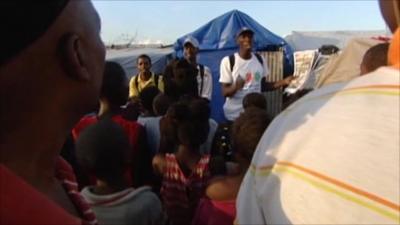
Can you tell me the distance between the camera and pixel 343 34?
43.4 ft

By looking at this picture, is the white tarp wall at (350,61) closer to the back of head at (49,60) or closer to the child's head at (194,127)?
the child's head at (194,127)

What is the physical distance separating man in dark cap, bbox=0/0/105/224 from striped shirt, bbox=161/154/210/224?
5.23 feet

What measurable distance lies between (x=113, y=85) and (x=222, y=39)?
6.53m

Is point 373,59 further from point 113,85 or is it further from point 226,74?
point 226,74

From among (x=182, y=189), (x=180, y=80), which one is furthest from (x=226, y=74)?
(x=182, y=189)

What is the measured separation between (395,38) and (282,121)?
242 mm

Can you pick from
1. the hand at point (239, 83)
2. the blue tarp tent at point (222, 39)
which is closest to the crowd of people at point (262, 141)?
the hand at point (239, 83)

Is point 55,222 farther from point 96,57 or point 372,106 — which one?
point 372,106

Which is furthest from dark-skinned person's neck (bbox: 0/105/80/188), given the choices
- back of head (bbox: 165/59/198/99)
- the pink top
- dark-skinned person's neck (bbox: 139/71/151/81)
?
dark-skinned person's neck (bbox: 139/71/151/81)

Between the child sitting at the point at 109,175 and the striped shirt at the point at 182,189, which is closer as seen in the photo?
the child sitting at the point at 109,175

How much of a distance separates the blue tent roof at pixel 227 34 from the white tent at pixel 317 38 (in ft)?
5.37

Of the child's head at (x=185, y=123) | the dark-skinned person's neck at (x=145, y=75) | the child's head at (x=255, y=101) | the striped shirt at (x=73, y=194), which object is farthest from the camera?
the dark-skinned person's neck at (x=145, y=75)

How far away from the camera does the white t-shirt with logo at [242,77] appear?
4.54 metres

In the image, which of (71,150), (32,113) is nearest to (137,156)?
(71,150)
